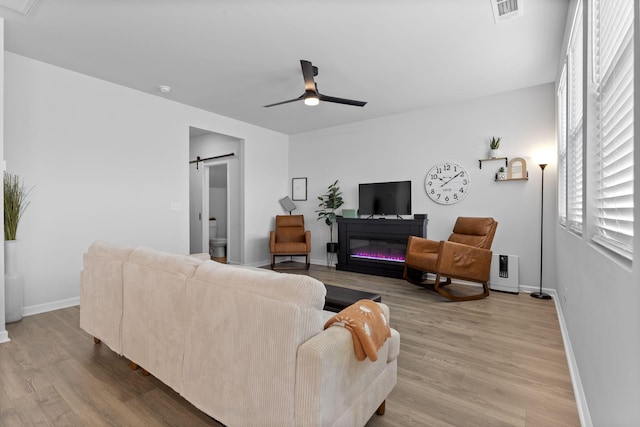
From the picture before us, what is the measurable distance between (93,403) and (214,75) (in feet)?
10.7

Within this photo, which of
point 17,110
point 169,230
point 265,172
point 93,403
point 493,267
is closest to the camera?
point 93,403

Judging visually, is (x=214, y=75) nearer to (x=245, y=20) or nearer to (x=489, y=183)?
(x=245, y=20)

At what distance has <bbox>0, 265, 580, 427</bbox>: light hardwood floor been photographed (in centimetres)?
158

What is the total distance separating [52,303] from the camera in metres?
3.28

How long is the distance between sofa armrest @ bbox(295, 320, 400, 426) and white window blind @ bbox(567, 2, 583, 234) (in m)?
1.84

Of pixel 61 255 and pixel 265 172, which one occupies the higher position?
Answer: pixel 265 172

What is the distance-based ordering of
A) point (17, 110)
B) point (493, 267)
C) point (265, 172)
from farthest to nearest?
point (265, 172) < point (493, 267) < point (17, 110)

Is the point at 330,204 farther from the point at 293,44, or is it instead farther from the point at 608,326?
the point at 608,326

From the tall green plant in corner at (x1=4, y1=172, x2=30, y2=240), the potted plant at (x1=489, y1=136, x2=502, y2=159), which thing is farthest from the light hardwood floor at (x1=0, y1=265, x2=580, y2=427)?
the potted plant at (x1=489, y1=136, x2=502, y2=159)

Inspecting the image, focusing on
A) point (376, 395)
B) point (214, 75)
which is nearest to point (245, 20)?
point (214, 75)

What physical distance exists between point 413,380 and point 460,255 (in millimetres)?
2024

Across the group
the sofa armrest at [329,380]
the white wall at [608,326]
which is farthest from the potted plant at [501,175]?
the sofa armrest at [329,380]

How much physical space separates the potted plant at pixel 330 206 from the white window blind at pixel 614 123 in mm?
4158

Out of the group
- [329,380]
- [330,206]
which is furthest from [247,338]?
[330,206]
